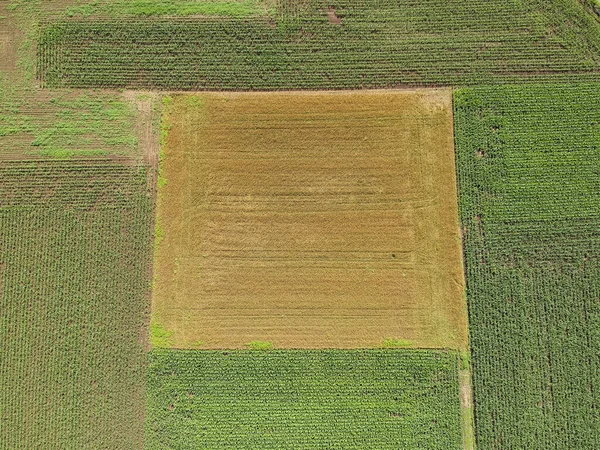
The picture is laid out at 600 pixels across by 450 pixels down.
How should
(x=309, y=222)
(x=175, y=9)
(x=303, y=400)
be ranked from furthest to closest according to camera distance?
(x=175, y=9) < (x=309, y=222) < (x=303, y=400)

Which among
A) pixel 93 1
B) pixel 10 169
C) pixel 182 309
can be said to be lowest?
pixel 182 309

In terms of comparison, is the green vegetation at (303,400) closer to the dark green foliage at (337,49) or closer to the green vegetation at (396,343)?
the green vegetation at (396,343)

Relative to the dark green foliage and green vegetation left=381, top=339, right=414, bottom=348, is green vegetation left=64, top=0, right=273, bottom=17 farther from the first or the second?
green vegetation left=381, top=339, right=414, bottom=348

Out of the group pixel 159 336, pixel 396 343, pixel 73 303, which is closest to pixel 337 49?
pixel 396 343

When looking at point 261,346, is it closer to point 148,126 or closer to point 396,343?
point 396,343

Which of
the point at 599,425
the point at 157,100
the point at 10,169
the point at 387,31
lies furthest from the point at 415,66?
the point at 10,169

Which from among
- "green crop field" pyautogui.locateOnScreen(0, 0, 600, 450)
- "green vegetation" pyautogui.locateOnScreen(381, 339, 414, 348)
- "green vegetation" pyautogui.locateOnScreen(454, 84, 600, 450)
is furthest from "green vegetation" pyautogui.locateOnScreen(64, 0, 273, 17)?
"green vegetation" pyautogui.locateOnScreen(381, 339, 414, 348)

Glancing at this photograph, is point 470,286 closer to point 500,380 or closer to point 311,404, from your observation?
point 500,380
